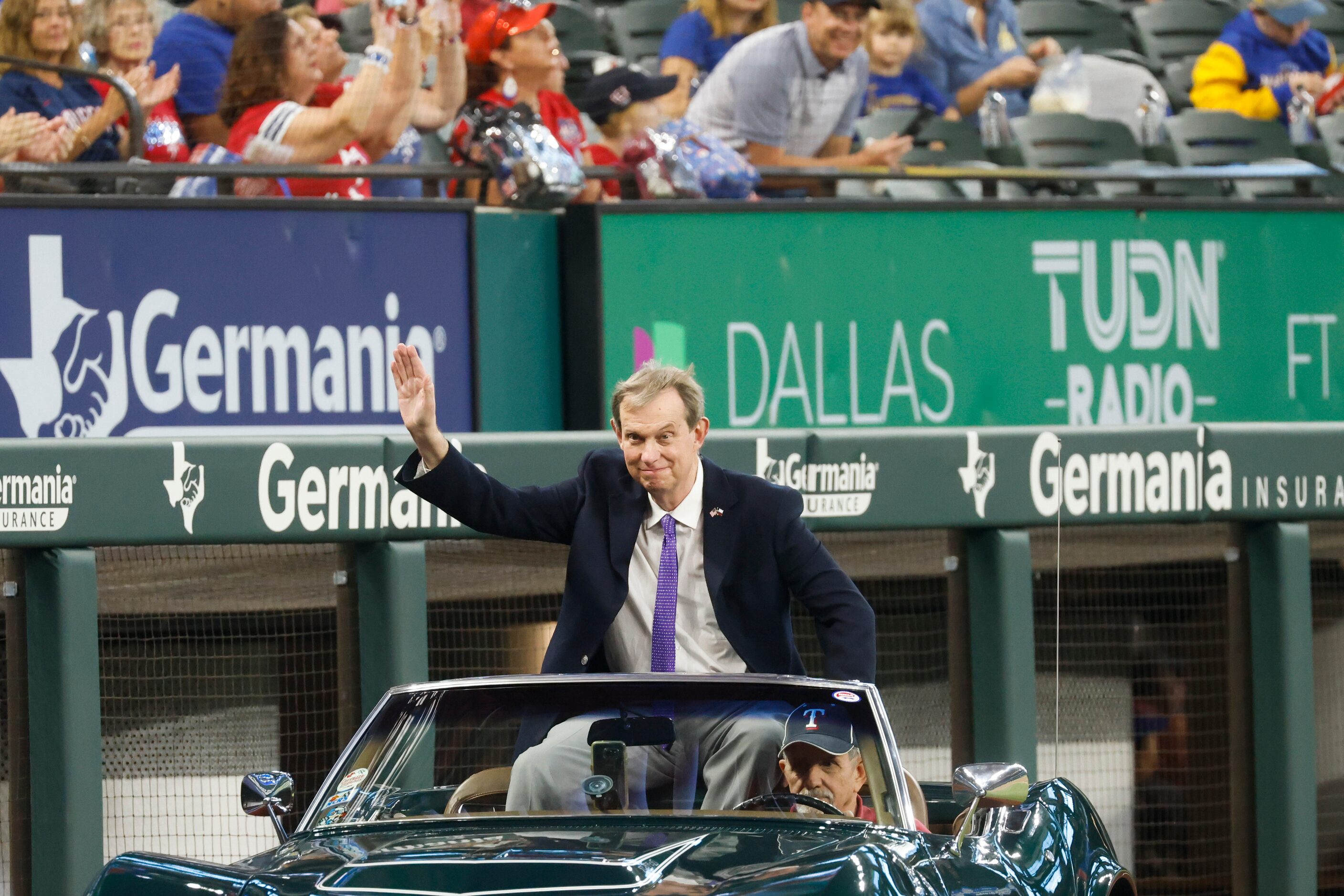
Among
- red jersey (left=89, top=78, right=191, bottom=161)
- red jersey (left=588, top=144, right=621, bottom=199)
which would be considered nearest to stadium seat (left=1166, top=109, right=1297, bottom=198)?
red jersey (left=588, top=144, right=621, bottom=199)

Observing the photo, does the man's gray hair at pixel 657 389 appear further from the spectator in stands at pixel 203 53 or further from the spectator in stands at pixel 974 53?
the spectator in stands at pixel 974 53

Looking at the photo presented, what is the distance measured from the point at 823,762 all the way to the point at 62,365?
423 cm

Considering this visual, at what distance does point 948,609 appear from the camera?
7.41m

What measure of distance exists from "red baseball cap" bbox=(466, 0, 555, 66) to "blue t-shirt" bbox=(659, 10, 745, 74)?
161cm

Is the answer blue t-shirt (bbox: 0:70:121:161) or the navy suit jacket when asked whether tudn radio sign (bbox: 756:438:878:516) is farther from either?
blue t-shirt (bbox: 0:70:121:161)

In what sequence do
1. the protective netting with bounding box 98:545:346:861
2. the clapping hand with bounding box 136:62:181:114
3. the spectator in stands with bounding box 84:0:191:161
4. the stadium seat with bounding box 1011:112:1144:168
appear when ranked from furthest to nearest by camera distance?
the stadium seat with bounding box 1011:112:1144:168
the clapping hand with bounding box 136:62:181:114
the spectator in stands with bounding box 84:0:191:161
the protective netting with bounding box 98:545:346:861

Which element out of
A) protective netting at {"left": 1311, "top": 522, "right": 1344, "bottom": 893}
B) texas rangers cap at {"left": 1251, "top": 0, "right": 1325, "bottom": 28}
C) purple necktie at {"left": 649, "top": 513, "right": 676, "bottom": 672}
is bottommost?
protective netting at {"left": 1311, "top": 522, "right": 1344, "bottom": 893}

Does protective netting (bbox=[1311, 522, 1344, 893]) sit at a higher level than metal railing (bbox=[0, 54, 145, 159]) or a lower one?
lower

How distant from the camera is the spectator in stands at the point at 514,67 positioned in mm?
7844

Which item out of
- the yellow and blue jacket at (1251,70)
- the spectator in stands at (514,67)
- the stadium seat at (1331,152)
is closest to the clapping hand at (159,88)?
the spectator in stands at (514,67)

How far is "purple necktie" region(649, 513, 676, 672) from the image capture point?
14.3 ft

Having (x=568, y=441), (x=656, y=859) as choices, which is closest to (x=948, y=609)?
(x=568, y=441)

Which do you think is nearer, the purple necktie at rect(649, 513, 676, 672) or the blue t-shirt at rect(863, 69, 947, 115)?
the purple necktie at rect(649, 513, 676, 672)

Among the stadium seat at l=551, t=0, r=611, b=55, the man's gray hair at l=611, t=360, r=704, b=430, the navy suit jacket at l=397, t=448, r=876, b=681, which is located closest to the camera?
the man's gray hair at l=611, t=360, r=704, b=430
